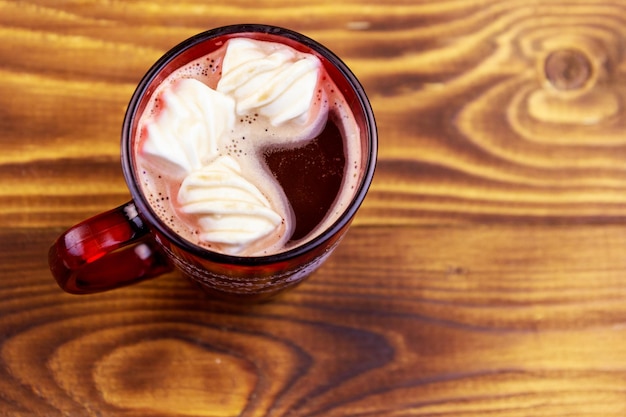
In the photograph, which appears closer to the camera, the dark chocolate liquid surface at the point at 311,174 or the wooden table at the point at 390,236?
the dark chocolate liquid surface at the point at 311,174

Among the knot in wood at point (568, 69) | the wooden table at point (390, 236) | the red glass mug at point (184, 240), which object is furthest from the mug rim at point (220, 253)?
the knot in wood at point (568, 69)

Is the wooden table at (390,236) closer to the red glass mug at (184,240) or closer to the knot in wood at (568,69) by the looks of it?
the knot in wood at (568,69)

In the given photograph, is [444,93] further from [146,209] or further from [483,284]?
[146,209]

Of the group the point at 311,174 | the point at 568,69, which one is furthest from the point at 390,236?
the point at 568,69

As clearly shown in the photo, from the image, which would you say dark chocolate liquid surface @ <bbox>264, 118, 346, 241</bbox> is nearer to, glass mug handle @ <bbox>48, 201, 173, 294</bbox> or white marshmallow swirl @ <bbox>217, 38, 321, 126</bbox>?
white marshmallow swirl @ <bbox>217, 38, 321, 126</bbox>

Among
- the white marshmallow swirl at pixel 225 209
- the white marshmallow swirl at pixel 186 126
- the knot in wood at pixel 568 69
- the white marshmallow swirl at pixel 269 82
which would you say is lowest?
the white marshmallow swirl at pixel 225 209

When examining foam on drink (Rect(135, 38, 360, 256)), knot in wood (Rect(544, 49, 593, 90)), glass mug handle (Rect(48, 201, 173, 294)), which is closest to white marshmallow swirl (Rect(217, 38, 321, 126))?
foam on drink (Rect(135, 38, 360, 256))

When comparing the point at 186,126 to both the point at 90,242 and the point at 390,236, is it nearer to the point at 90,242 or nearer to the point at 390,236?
the point at 90,242

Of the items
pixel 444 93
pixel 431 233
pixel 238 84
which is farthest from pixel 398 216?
pixel 238 84
